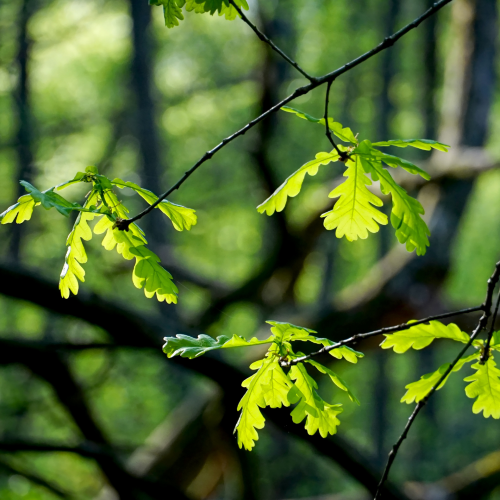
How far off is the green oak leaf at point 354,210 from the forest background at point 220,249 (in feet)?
2.28

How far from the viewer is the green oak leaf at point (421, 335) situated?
1.15 metres

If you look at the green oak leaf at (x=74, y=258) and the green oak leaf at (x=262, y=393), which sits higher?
the green oak leaf at (x=74, y=258)

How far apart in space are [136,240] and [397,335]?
2.06ft

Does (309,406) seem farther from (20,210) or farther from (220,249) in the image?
(220,249)

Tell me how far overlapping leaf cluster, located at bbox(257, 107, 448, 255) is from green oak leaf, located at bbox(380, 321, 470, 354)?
19 centimetres

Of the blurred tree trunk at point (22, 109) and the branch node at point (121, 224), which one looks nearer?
the branch node at point (121, 224)

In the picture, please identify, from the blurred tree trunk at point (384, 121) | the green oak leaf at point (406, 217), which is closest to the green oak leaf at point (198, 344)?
the green oak leaf at point (406, 217)

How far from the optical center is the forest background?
11.3 ft

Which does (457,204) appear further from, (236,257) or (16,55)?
(236,257)

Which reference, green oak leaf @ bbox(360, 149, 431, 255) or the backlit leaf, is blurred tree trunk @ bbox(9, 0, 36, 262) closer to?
the backlit leaf

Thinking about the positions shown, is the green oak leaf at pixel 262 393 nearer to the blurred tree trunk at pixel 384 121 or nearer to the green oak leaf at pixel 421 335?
the green oak leaf at pixel 421 335

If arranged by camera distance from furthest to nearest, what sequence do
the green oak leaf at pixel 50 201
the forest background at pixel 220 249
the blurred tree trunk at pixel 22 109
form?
the blurred tree trunk at pixel 22 109
the forest background at pixel 220 249
the green oak leaf at pixel 50 201

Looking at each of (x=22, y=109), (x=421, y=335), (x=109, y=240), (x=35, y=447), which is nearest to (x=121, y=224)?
(x=109, y=240)

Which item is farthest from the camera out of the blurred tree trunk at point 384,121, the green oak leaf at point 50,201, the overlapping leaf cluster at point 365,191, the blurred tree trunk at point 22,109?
the blurred tree trunk at point 384,121
